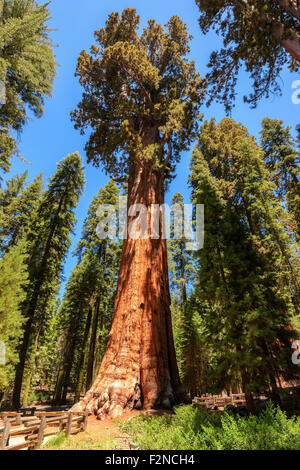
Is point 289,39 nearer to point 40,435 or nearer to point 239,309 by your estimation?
point 239,309

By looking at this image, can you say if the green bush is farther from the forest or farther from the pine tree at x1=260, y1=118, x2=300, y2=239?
the pine tree at x1=260, y1=118, x2=300, y2=239

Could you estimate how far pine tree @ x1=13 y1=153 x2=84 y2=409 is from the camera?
14922 mm

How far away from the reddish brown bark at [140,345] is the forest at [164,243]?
1.9 inches

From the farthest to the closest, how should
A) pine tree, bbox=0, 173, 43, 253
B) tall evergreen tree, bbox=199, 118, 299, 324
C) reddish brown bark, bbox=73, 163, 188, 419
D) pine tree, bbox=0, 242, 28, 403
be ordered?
pine tree, bbox=0, 173, 43, 253
tall evergreen tree, bbox=199, 118, 299, 324
pine tree, bbox=0, 242, 28, 403
reddish brown bark, bbox=73, 163, 188, 419

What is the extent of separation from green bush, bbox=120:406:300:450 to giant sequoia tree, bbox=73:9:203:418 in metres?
1.61

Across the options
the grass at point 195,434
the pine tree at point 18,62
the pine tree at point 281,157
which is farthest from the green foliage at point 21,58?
the pine tree at point 281,157

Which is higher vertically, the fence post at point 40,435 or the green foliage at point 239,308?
the green foliage at point 239,308

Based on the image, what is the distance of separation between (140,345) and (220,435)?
167 inches

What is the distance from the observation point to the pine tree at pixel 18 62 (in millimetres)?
9867

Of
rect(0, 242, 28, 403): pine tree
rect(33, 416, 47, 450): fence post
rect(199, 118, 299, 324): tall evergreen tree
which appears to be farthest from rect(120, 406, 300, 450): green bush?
rect(199, 118, 299, 324): tall evergreen tree

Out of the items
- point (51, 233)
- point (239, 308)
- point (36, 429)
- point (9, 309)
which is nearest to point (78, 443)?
point (36, 429)

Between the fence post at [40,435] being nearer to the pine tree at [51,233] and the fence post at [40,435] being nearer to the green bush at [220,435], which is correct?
the green bush at [220,435]

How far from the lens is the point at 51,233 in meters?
16.2

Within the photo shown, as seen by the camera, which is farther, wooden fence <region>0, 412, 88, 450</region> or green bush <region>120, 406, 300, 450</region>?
wooden fence <region>0, 412, 88, 450</region>
